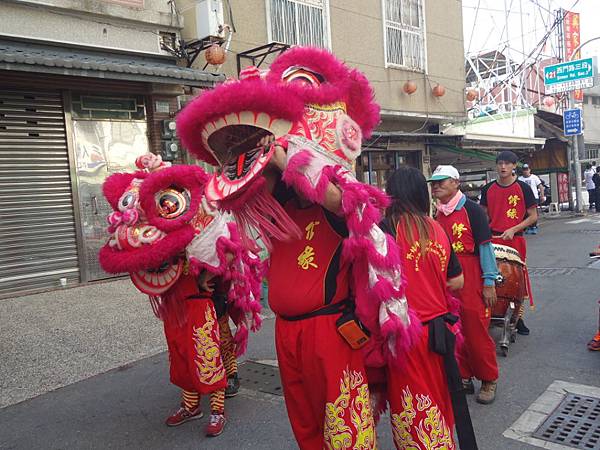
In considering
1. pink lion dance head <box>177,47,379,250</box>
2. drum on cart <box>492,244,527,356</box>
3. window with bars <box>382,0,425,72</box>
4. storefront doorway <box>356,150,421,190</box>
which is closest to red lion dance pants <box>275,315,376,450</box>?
pink lion dance head <box>177,47,379,250</box>

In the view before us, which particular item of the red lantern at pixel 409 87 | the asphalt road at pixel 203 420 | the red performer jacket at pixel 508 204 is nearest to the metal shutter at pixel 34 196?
the asphalt road at pixel 203 420

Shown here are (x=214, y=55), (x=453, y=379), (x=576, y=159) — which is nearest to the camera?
(x=453, y=379)

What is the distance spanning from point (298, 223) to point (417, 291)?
838mm

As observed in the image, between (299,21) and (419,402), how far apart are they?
35.3ft

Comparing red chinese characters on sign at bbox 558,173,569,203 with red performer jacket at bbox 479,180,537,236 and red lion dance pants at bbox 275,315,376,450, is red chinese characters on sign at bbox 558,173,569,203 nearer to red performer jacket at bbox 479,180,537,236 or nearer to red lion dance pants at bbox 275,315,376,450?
red performer jacket at bbox 479,180,537,236

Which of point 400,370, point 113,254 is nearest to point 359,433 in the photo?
point 400,370

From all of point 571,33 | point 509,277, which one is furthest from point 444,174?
point 571,33

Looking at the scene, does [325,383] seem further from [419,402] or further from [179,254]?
[179,254]

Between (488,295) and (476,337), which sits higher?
(488,295)

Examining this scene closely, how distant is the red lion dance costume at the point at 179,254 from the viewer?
331 cm

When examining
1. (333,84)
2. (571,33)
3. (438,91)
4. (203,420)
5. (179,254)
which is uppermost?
(571,33)

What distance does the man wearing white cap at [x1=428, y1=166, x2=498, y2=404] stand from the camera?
3.83 m

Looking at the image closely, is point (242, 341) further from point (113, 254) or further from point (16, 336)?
point (16, 336)

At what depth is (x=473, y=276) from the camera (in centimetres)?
396
